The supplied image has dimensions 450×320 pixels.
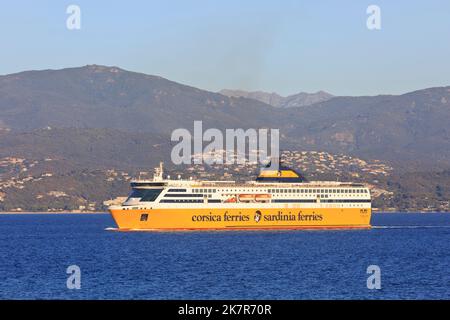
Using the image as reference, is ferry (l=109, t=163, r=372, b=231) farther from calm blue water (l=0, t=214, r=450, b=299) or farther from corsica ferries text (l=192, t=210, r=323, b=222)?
calm blue water (l=0, t=214, r=450, b=299)

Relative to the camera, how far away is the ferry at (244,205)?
105 meters

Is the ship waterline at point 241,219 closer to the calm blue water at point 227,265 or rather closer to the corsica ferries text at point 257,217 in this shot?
the corsica ferries text at point 257,217

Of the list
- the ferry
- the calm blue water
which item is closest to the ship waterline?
the ferry

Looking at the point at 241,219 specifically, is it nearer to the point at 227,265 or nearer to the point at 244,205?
the point at 244,205

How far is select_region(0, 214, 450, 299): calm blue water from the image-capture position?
165ft

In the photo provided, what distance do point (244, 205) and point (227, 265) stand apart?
4317 centimetres

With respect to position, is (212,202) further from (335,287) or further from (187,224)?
(335,287)

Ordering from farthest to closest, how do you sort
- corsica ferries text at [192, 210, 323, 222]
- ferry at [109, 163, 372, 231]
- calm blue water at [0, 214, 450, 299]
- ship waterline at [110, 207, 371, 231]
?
corsica ferries text at [192, 210, 323, 222] < ferry at [109, 163, 372, 231] < ship waterline at [110, 207, 371, 231] < calm blue water at [0, 214, 450, 299]

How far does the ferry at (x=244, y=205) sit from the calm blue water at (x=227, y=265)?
326 centimetres

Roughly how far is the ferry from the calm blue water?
10.7ft

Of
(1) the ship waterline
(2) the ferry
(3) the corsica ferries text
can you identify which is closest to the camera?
(1) the ship waterline

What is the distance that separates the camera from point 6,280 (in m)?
57.2
